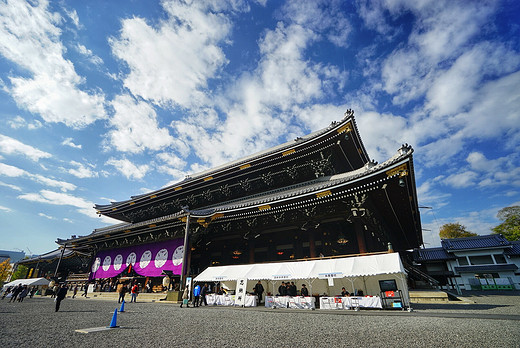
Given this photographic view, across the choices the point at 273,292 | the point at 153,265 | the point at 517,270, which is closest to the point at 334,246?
the point at 273,292

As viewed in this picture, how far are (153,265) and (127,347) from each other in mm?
16171

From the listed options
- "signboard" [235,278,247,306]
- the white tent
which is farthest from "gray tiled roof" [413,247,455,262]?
"signboard" [235,278,247,306]

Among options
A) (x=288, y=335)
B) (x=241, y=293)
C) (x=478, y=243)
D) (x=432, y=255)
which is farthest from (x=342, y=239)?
(x=478, y=243)

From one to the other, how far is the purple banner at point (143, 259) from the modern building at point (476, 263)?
116 ft

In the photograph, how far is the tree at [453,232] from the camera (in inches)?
2083

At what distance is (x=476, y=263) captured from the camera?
115 feet

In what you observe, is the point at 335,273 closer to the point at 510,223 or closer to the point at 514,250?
the point at 514,250

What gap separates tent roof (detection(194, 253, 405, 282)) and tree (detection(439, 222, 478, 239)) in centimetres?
5822

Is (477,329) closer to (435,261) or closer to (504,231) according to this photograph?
(435,261)

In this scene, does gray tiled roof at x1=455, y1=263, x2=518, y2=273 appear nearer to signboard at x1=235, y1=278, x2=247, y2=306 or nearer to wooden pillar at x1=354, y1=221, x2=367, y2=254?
wooden pillar at x1=354, y1=221, x2=367, y2=254

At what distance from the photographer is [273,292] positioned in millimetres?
14016

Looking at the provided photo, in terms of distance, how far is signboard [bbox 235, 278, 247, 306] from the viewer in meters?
12.6

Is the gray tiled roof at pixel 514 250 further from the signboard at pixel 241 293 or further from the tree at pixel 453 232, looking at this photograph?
the signboard at pixel 241 293

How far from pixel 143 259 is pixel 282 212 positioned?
13223 millimetres
